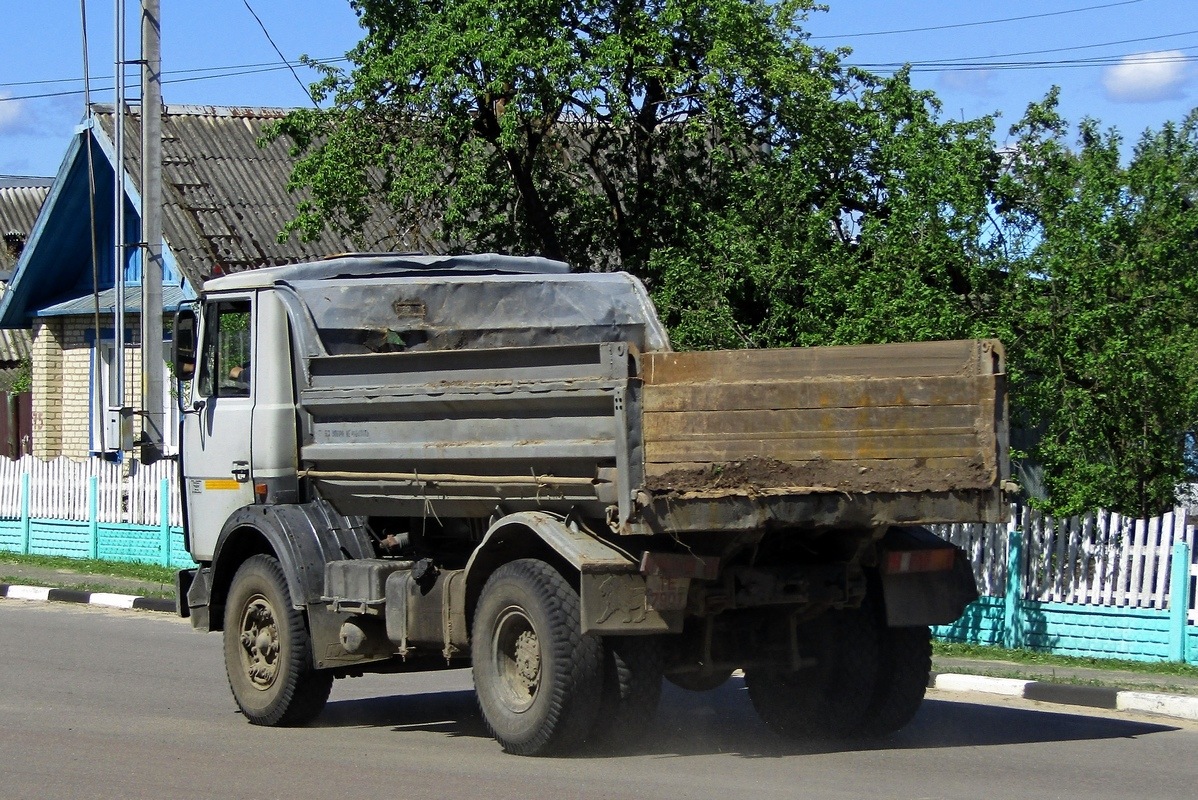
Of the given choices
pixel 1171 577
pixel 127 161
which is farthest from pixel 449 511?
pixel 127 161

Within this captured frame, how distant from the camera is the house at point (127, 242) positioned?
24.1 metres

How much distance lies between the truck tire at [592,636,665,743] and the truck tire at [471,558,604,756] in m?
0.06

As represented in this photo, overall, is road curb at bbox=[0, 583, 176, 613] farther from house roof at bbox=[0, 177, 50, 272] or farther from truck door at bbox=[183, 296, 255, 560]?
house roof at bbox=[0, 177, 50, 272]

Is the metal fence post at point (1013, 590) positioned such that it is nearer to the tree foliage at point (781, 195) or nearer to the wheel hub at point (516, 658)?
the tree foliage at point (781, 195)

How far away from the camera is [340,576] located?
891 centimetres

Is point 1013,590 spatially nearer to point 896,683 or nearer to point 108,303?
point 896,683

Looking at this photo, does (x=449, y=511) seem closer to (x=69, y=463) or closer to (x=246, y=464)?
(x=246, y=464)

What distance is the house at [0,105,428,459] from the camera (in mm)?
24141

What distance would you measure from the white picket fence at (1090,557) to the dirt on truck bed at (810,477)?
17.3 feet

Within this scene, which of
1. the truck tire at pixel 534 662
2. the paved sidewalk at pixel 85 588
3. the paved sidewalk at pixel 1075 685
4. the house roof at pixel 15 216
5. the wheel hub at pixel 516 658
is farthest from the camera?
the house roof at pixel 15 216

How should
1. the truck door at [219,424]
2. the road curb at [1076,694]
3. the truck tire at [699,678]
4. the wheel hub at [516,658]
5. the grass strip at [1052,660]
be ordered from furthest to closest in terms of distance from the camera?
the grass strip at [1052,660]
the road curb at [1076,694]
the truck door at [219,424]
the truck tire at [699,678]
the wheel hub at [516,658]

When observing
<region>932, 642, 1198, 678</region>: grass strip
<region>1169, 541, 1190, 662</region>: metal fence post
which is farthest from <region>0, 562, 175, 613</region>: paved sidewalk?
<region>1169, 541, 1190, 662</region>: metal fence post

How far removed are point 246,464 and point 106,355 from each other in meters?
17.5

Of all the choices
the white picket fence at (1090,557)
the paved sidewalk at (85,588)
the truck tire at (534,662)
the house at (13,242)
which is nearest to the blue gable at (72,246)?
the paved sidewalk at (85,588)
